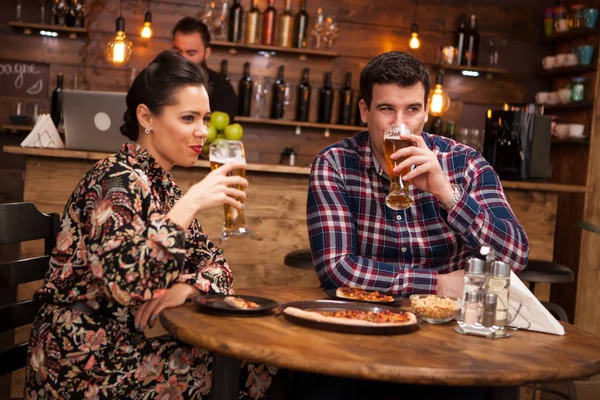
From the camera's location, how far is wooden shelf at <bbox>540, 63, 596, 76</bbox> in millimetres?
5629

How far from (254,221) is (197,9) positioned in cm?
283

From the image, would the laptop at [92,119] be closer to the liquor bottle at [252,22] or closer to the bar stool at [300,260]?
the bar stool at [300,260]

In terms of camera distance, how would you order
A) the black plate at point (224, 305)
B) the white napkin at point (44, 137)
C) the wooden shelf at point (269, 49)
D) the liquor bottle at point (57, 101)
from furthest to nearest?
the wooden shelf at point (269, 49) → the liquor bottle at point (57, 101) → the white napkin at point (44, 137) → the black plate at point (224, 305)

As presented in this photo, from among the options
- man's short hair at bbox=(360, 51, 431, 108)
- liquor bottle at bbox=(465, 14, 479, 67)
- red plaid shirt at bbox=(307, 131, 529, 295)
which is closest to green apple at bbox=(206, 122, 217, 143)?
red plaid shirt at bbox=(307, 131, 529, 295)

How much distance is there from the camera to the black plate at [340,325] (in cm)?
154

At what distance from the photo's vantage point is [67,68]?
6.03m

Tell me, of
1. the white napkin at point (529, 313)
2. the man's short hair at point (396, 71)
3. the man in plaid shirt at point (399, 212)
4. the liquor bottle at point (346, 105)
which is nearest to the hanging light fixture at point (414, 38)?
the liquor bottle at point (346, 105)

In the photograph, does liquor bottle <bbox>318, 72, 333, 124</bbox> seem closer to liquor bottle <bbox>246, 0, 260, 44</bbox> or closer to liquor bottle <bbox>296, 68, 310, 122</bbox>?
liquor bottle <bbox>296, 68, 310, 122</bbox>

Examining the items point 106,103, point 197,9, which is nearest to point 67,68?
point 197,9

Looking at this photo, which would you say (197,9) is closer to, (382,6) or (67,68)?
(67,68)

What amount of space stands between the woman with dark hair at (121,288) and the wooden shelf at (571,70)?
443 cm

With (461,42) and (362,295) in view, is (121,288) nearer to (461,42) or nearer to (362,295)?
(362,295)

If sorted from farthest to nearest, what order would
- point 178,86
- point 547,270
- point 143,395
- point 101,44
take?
point 101,44, point 547,270, point 178,86, point 143,395

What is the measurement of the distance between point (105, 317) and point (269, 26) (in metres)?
4.49
